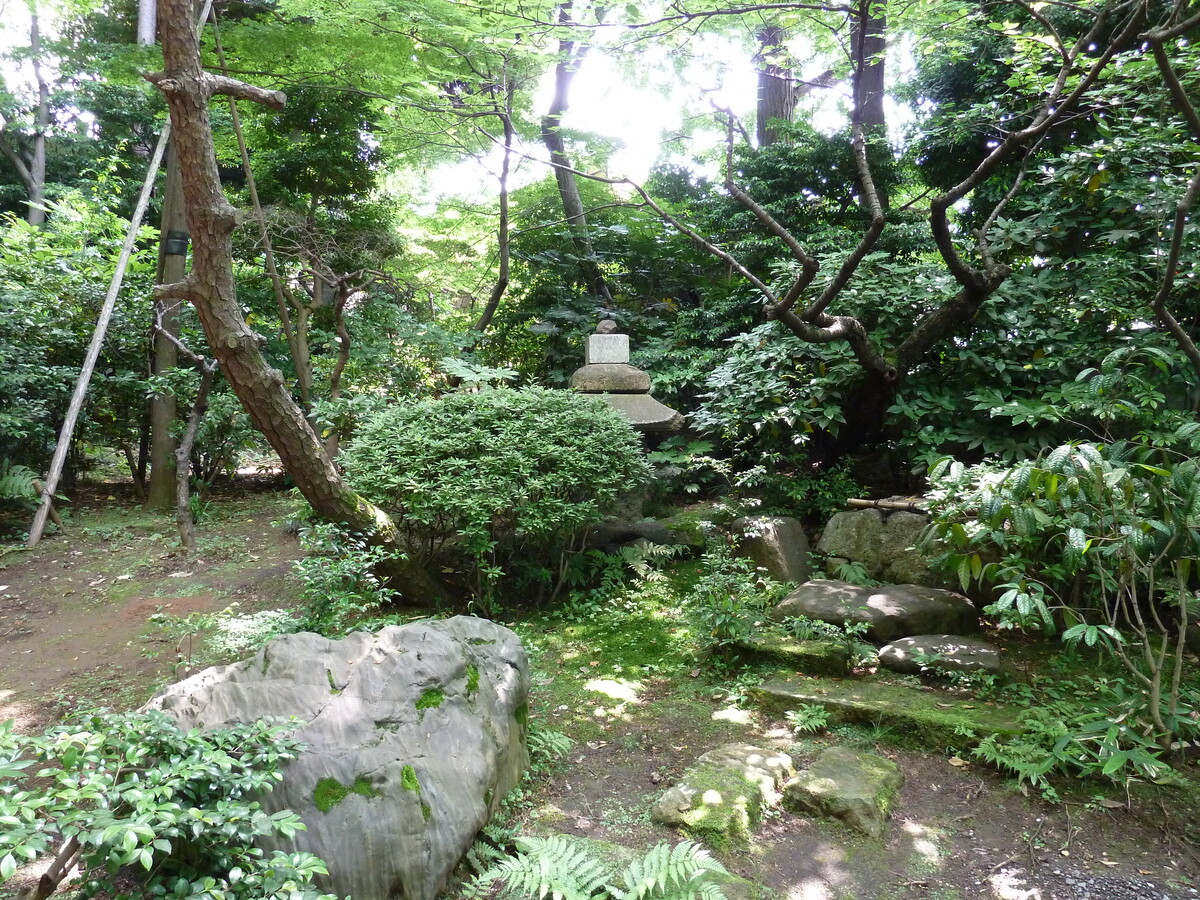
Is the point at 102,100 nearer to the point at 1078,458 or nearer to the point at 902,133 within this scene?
the point at 902,133

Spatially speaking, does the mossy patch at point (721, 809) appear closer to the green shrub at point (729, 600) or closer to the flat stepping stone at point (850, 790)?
the flat stepping stone at point (850, 790)

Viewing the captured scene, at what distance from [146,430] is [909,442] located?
356 inches

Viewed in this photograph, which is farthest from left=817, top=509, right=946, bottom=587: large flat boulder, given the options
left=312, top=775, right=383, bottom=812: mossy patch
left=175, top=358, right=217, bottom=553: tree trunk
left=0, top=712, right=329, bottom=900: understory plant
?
left=175, top=358, right=217, bottom=553: tree trunk

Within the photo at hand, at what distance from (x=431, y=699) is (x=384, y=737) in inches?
11.6

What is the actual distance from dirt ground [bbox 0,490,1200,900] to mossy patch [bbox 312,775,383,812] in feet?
2.84

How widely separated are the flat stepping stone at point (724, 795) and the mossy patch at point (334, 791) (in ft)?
4.21

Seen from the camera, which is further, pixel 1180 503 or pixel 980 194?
pixel 980 194

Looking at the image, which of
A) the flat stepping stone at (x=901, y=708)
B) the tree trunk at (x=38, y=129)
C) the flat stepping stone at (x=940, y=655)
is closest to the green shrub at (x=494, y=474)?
the flat stepping stone at (x=901, y=708)

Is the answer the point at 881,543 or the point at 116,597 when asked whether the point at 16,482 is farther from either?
the point at 881,543

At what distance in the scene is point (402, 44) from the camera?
7934 mm

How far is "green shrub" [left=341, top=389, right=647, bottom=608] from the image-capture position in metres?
5.11

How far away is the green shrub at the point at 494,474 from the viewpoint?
511cm

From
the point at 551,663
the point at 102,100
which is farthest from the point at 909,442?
the point at 102,100

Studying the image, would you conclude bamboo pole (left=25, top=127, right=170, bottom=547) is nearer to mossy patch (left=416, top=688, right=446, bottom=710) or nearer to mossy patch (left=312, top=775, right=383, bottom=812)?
mossy patch (left=416, top=688, right=446, bottom=710)
